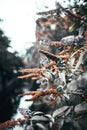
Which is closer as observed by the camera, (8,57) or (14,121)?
(14,121)

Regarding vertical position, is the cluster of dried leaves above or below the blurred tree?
above

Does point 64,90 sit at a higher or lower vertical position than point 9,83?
higher

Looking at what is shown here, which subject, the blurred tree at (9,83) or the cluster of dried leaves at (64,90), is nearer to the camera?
the cluster of dried leaves at (64,90)

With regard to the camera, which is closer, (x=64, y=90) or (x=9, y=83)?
(x=64, y=90)

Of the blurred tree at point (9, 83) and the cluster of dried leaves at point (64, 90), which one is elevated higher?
the cluster of dried leaves at point (64, 90)

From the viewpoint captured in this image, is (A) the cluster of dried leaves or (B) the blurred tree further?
(B) the blurred tree

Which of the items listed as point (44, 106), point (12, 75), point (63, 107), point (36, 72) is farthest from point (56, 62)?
point (12, 75)

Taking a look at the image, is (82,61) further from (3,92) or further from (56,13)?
(3,92)

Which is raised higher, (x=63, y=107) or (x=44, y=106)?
(x=63, y=107)
